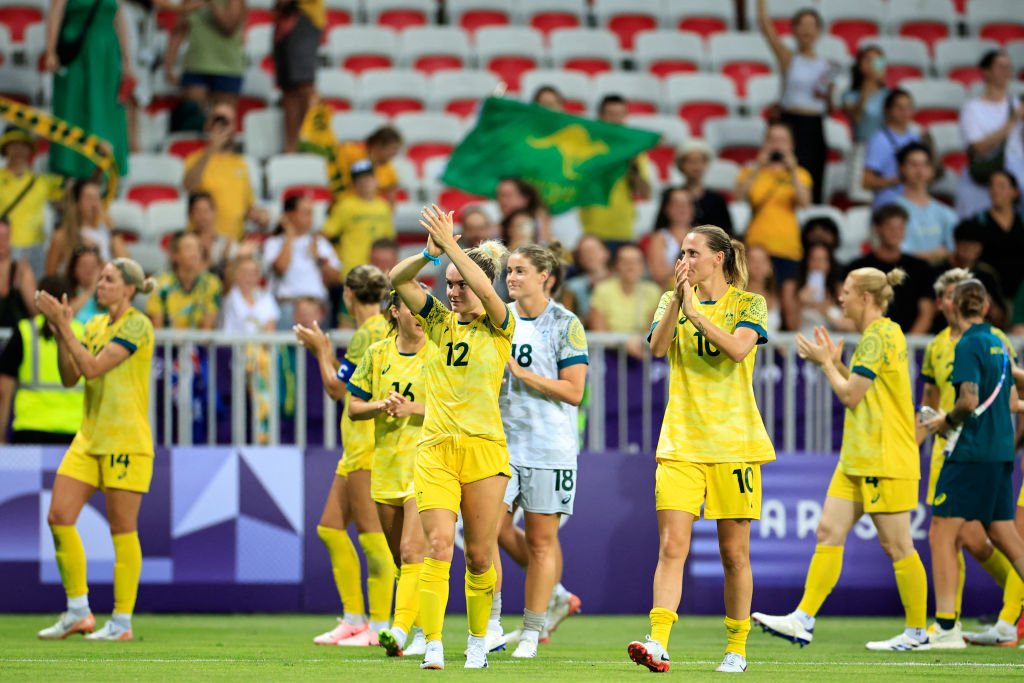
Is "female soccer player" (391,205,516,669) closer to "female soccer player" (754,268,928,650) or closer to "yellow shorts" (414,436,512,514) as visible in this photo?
"yellow shorts" (414,436,512,514)

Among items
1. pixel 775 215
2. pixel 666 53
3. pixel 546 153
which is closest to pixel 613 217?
pixel 546 153

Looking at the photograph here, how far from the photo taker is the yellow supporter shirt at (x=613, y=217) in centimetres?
1518

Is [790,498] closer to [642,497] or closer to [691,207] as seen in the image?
[642,497]

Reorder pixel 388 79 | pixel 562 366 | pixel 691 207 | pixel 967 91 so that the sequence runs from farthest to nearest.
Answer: pixel 967 91 < pixel 388 79 < pixel 691 207 < pixel 562 366

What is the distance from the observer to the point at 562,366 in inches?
346

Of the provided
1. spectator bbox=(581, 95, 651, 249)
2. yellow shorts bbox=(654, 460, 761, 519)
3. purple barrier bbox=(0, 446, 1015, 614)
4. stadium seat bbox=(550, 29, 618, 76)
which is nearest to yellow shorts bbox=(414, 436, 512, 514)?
yellow shorts bbox=(654, 460, 761, 519)

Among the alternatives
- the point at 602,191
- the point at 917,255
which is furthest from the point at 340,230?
the point at 917,255

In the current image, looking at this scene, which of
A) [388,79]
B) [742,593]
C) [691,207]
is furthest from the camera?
[388,79]

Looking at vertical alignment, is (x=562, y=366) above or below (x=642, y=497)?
above

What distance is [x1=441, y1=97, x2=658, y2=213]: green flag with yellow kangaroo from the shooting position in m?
14.9

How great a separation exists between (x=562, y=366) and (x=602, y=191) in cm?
645

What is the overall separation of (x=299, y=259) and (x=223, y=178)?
1.65m

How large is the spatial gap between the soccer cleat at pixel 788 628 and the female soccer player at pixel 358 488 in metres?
2.27

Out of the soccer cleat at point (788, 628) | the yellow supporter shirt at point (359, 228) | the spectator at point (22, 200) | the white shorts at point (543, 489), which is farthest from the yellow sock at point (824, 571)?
the spectator at point (22, 200)
